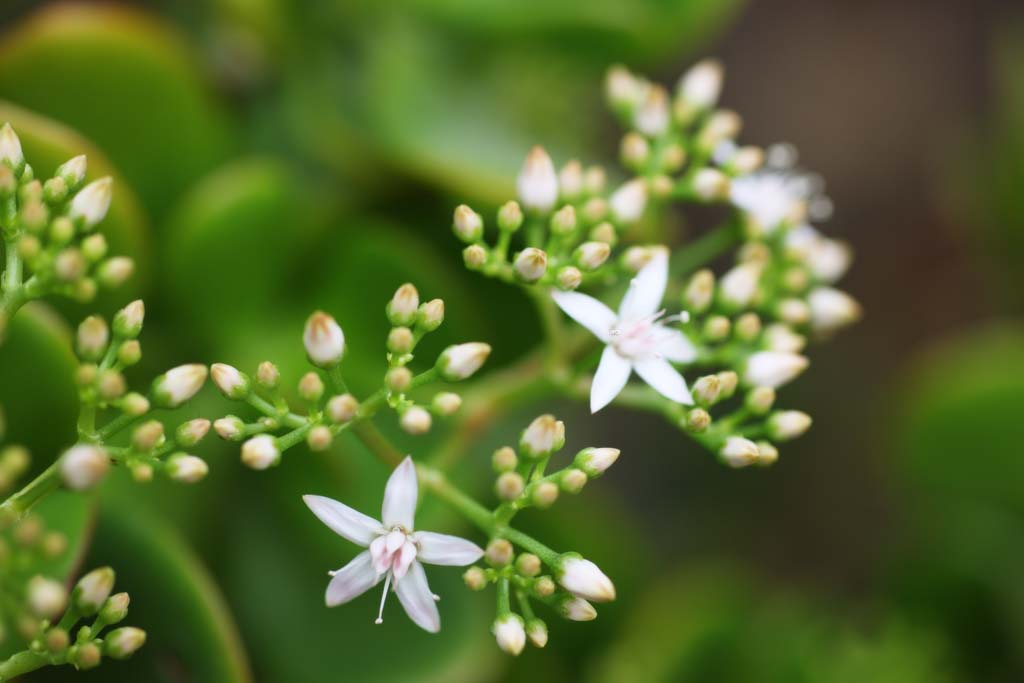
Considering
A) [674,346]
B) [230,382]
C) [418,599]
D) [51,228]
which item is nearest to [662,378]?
[674,346]

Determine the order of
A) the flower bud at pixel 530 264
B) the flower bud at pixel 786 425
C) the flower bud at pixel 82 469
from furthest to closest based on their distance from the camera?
the flower bud at pixel 786 425 < the flower bud at pixel 530 264 < the flower bud at pixel 82 469

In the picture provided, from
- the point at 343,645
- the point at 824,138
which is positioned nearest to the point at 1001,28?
the point at 824,138

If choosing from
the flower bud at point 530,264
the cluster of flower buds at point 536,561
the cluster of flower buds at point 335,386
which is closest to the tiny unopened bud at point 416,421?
the cluster of flower buds at point 335,386

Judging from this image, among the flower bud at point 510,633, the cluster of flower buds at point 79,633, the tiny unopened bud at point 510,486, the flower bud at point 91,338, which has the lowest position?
the cluster of flower buds at point 79,633

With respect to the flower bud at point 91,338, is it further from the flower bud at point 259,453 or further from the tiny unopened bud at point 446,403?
the tiny unopened bud at point 446,403

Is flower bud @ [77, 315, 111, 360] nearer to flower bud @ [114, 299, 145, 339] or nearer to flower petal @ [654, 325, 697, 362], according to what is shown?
flower bud @ [114, 299, 145, 339]

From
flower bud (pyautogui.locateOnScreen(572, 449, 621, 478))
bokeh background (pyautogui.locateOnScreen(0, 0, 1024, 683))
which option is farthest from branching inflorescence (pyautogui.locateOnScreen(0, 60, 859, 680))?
bokeh background (pyautogui.locateOnScreen(0, 0, 1024, 683))
